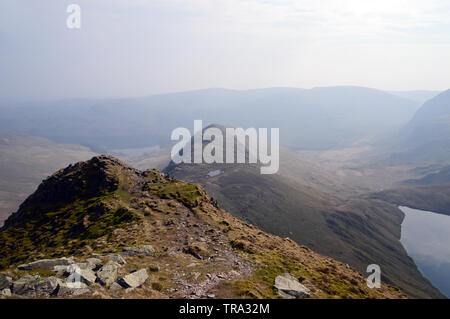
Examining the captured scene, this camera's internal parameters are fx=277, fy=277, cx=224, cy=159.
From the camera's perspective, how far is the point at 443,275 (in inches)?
7835

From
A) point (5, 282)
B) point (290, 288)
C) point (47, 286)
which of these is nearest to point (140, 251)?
point (47, 286)

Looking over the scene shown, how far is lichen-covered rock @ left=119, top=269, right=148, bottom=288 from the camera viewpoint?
2352 cm

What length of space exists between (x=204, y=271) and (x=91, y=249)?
16823mm

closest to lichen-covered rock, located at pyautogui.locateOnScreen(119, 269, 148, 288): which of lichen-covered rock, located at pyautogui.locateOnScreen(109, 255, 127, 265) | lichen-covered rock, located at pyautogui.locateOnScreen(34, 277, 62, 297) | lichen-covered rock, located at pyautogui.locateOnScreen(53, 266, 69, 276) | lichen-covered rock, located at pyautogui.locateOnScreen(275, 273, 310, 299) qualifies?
lichen-covered rock, located at pyautogui.locateOnScreen(109, 255, 127, 265)

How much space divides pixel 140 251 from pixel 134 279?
8.75 meters

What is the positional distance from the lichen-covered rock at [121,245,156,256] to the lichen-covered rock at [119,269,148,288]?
6.68 metres

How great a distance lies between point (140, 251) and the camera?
108 feet

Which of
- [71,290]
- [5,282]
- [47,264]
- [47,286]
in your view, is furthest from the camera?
[47,264]

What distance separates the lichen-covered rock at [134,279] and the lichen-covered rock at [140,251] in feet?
21.9

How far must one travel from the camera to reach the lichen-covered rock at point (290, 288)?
2679 cm

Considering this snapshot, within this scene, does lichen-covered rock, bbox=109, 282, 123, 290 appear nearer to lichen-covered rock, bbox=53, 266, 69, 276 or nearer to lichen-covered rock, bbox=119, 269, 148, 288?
lichen-covered rock, bbox=119, 269, 148, 288

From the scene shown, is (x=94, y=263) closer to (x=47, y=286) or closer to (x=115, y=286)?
(x=47, y=286)
